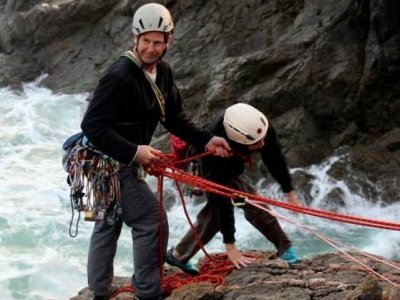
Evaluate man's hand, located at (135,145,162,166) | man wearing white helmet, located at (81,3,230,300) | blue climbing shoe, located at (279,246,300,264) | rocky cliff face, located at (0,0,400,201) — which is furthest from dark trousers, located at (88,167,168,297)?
rocky cliff face, located at (0,0,400,201)

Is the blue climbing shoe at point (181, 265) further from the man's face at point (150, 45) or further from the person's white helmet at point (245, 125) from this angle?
the man's face at point (150, 45)

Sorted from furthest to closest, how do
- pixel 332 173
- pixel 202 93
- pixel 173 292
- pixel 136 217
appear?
pixel 202 93, pixel 332 173, pixel 173 292, pixel 136 217

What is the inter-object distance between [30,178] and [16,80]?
583 centimetres

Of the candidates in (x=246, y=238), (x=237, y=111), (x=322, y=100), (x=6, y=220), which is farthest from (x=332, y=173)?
(x=237, y=111)

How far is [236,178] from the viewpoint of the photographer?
5242 mm

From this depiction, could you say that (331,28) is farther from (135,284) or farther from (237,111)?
(135,284)

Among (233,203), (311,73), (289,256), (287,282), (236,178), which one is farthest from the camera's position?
(311,73)

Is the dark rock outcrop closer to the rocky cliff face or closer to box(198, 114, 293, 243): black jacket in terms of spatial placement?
box(198, 114, 293, 243): black jacket

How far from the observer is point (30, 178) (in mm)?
12930

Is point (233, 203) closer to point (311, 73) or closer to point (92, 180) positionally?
point (92, 180)

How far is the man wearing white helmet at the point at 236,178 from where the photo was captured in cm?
483

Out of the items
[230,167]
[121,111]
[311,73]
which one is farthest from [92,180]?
[311,73]

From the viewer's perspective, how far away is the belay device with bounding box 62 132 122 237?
445 centimetres

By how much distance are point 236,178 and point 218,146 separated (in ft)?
1.64
